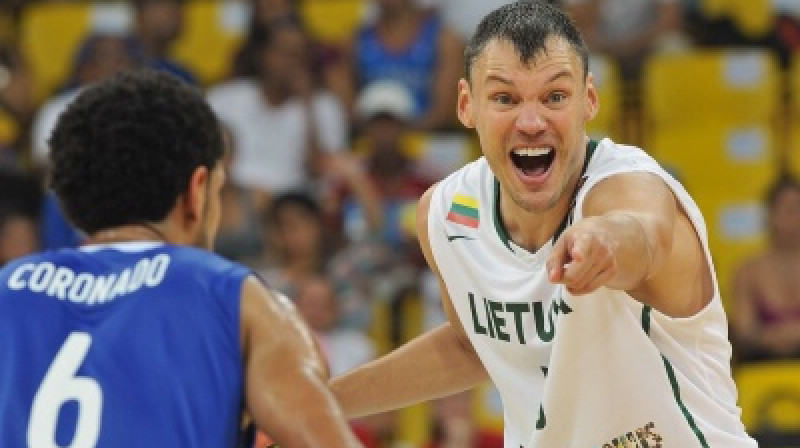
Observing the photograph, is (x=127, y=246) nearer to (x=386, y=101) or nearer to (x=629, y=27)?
(x=386, y=101)

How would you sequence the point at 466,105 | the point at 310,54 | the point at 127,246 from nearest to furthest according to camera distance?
the point at 127,246 < the point at 466,105 < the point at 310,54

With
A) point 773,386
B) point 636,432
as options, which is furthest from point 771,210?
point 636,432

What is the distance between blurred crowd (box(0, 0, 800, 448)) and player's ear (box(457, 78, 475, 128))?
13.7 ft

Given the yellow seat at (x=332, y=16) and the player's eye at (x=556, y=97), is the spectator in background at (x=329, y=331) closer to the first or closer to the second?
the yellow seat at (x=332, y=16)

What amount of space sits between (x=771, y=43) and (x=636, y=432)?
7116 mm

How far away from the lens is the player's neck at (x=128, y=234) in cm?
357

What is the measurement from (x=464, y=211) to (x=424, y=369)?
1.80 ft

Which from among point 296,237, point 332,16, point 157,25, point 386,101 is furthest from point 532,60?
point 157,25

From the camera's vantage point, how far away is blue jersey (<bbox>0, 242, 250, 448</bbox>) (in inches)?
128

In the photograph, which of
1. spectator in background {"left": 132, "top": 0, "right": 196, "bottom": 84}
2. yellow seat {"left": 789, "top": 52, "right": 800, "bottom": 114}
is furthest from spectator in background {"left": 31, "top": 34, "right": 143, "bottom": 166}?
yellow seat {"left": 789, "top": 52, "right": 800, "bottom": 114}

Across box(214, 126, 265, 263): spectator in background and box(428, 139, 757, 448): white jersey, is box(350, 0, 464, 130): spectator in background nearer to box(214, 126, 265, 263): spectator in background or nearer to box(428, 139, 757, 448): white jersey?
box(214, 126, 265, 263): spectator in background

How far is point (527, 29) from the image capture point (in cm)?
377

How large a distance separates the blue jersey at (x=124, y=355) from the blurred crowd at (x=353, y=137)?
4.80 metres

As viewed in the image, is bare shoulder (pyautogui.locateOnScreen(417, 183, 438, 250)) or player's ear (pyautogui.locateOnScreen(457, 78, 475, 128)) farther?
bare shoulder (pyautogui.locateOnScreen(417, 183, 438, 250))
